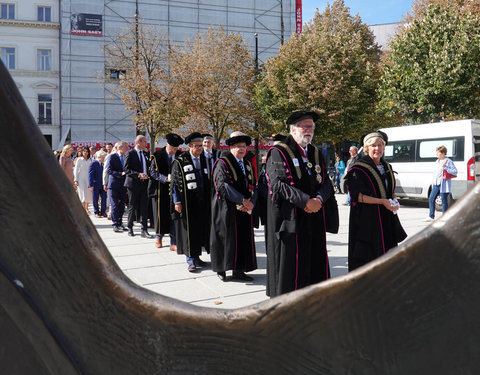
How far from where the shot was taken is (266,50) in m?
37.4

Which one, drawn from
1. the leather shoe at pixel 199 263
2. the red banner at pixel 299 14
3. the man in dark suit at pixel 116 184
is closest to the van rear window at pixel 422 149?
the leather shoe at pixel 199 263

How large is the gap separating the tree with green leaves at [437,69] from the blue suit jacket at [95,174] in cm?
1287

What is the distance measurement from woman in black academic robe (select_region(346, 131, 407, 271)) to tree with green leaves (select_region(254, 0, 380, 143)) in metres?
18.4

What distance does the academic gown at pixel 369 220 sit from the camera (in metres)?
4.19

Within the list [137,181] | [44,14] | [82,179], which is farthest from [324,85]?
[44,14]

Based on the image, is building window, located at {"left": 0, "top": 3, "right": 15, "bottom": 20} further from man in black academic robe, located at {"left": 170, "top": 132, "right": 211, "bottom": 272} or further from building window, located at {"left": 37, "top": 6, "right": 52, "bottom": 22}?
man in black academic robe, located at {"left": 170, "top": 132, "right": 211, "bottom": 272}

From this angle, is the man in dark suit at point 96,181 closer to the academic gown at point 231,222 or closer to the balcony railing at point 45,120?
the academic gown at point 231,222

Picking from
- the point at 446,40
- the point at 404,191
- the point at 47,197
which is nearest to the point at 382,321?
the point at 47,197

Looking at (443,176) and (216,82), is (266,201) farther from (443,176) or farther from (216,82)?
(216,82)

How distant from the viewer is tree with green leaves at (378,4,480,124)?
55.5ft

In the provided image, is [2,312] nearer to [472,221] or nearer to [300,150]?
[472,221]

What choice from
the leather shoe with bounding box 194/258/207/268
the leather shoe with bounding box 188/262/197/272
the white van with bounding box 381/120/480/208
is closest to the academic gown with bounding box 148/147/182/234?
the leather shoe with bounding box 194/258/207/268

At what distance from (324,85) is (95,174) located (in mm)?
15043

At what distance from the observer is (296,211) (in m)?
3.91
